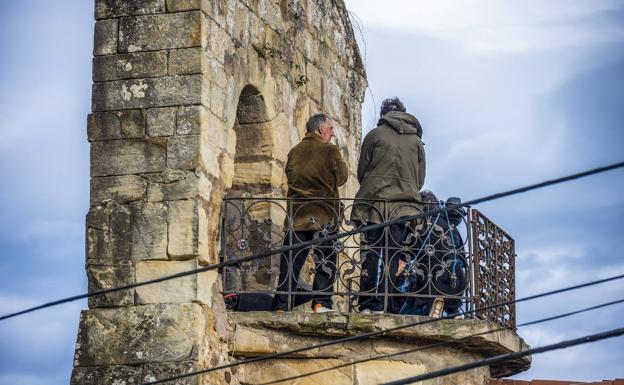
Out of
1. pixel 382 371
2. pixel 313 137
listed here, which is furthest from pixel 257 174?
pixel 382 371

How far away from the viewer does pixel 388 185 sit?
13578 mm

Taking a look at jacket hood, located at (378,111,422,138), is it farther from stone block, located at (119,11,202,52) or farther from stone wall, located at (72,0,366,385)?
stone block, located at (119,11,202,52)

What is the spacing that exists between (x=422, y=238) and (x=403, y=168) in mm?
679

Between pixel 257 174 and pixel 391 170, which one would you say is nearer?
pixel 391 170

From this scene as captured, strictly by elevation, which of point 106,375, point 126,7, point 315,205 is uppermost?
point 126,7

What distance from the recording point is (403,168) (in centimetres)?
1363

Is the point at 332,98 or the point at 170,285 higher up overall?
the point at 332,98

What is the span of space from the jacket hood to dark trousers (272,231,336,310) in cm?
121

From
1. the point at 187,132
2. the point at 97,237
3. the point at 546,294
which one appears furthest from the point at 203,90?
the point at 546,294

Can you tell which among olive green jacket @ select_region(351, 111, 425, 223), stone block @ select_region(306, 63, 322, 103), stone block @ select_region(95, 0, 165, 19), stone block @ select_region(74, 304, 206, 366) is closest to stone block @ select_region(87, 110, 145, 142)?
stone block @ select_region(95, 0, 165, 19)

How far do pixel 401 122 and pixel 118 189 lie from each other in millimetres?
2467

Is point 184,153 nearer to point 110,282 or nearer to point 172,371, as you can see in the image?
point 110,282

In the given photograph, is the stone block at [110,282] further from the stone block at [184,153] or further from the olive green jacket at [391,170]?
the olive green jacket at [391,170]

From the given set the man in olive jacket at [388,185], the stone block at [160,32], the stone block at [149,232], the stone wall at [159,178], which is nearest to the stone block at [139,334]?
the stone wall at [159,178]
